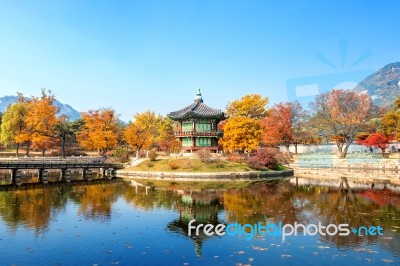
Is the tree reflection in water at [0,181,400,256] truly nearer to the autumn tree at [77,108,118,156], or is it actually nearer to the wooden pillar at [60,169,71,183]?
the wooden pillar at [60,169,71,183]

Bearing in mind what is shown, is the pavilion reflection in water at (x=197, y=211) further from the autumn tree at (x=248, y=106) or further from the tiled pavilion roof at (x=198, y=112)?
the autumn tree at (x=248, y=106)

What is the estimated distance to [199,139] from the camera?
197ft

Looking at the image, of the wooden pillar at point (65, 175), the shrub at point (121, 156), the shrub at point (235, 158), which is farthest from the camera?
the shrub at point (121, 156)

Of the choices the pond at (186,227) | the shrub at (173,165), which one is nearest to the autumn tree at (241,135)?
the shrub at (173,165)

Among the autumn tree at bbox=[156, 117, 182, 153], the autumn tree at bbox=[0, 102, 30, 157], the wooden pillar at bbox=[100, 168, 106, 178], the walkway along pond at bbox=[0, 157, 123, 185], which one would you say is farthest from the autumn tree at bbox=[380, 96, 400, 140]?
the autumn tree at bbox=[0, 102, 30, 157]

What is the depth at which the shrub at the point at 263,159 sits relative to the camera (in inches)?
2064

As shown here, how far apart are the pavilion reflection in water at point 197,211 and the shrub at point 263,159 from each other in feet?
65.5

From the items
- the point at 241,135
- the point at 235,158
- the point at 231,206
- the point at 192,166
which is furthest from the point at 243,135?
the point at 231,206

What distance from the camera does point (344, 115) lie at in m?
69.7

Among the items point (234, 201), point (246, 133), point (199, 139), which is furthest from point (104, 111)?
point (234, 201)

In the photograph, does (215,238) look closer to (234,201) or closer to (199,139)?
(234,201)

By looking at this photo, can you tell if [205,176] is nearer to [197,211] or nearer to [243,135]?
[243,135]

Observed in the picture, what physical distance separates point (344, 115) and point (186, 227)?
2340 inches

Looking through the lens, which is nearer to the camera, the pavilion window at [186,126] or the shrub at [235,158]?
the shrub at [235,158]
